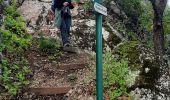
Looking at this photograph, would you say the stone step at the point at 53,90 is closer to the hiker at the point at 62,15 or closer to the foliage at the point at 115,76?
the foliage at the point at 115,76

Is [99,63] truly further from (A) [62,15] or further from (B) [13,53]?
(A) [62,15]

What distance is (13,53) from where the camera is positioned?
901 centimetres

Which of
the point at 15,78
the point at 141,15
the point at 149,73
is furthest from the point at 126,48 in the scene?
the point at 141,15

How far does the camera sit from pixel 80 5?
517 inches

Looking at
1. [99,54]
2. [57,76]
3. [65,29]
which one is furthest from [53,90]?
[99,54]

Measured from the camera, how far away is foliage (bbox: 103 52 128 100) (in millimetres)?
6863

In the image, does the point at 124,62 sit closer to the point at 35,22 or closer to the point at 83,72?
the point at 83,72

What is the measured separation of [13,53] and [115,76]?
295 centimetres

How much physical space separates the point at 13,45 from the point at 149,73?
3.68 meters

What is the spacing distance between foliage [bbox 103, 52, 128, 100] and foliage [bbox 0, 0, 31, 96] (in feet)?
5.52

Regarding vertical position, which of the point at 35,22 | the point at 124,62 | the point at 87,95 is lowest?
the point at 87,95

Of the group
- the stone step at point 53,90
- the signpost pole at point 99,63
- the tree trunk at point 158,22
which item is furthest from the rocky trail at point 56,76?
the tree trunk at point 158,22

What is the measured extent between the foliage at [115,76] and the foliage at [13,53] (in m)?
1.68

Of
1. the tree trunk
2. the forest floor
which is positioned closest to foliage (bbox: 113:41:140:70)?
the forest floor
